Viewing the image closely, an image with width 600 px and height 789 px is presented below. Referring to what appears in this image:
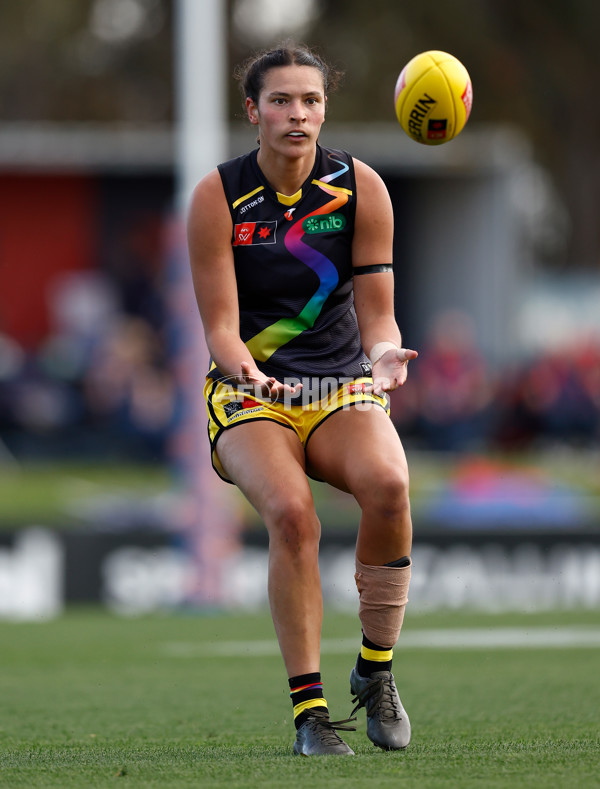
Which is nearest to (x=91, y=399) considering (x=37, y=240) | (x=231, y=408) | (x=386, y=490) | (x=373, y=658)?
(x=37, y=240)

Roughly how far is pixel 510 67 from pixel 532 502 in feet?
51.9

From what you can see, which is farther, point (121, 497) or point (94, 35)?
point (94, 35)

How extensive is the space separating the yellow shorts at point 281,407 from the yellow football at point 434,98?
1014 millimetres

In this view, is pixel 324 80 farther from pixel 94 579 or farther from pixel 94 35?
pixel 94 35

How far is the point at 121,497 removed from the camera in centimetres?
1667

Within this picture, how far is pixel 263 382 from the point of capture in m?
4.76

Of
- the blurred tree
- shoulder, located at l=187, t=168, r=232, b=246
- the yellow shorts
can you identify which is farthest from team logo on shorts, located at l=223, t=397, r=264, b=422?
the blurred tree

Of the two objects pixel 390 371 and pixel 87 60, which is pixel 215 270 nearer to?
pixel 390 371

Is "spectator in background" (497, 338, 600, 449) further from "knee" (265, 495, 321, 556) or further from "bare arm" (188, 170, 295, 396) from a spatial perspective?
"knee" (265, 495, 321, 556)

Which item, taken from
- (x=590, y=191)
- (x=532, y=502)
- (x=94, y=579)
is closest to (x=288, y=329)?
(x=94, y=579)

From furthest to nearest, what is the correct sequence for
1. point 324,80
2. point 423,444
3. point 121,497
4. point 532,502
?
point 423,444 → point 121,497 → point 532,502 → point 324,80

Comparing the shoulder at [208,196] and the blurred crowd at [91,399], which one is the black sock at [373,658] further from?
the blurred crowd at [91,399]

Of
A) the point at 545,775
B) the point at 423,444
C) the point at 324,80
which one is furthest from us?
the point at 423,444

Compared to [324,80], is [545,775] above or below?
below
